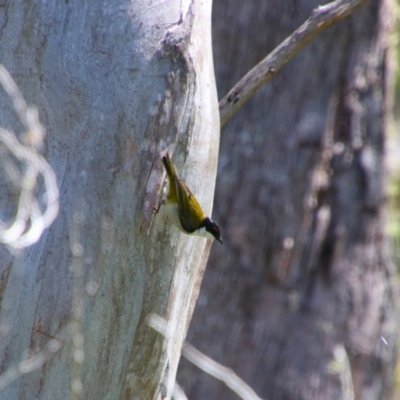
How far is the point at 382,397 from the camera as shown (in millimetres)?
5172

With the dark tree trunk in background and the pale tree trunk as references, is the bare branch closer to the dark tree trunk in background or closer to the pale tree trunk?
the pale tree trunk

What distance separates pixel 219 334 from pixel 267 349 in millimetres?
353

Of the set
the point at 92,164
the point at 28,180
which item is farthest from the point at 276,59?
the point at 28,180

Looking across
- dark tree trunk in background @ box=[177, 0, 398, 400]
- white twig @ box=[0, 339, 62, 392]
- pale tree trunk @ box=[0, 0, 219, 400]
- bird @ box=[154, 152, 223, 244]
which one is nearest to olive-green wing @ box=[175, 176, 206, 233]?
bird @ box=[154, 152, 223, 244]

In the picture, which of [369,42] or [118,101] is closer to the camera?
[118,101]

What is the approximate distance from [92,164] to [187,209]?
0.42m

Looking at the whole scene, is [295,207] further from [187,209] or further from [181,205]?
[181,205]

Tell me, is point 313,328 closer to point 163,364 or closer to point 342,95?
point 342,95

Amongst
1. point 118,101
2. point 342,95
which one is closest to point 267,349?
point 342,95

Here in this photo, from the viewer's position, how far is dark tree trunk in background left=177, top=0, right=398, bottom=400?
4723 millimetres

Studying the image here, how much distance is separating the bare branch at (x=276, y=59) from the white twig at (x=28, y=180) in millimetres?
969

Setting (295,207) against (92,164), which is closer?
(92,164)

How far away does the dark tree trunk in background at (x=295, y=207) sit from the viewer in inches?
186

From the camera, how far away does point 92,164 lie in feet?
8.57
